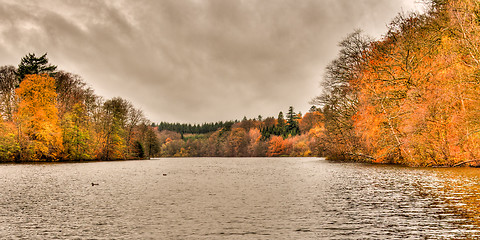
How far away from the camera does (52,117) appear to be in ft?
176

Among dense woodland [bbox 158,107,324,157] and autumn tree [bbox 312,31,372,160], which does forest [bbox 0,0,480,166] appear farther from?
dense woodland [bbox 158,107,324,157]

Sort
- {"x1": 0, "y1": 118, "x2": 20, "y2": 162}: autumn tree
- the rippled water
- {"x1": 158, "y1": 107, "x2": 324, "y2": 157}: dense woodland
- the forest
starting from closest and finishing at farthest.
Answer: the rippled water
the forest
{"x1": 0, "y1": 118, "x2": 20, "y2": 162}: autumn tree
{"x1": 158, "y1": 107, "x2": 324, "y2": 157}: dense woodland

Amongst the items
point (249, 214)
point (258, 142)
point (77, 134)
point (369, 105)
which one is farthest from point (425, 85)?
point (258, 142)

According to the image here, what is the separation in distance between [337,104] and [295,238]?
43.2 meters

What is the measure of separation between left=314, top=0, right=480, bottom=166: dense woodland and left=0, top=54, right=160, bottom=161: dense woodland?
44.7 meters

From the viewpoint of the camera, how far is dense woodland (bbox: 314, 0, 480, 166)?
78.6ft

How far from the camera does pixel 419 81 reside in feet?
102

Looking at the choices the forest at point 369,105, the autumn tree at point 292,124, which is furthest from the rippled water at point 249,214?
the autumn tree at point 292,124

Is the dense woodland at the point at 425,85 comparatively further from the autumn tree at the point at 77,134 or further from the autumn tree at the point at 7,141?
the autumn tree at the point at 7,141

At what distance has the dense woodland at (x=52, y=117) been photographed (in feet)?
166

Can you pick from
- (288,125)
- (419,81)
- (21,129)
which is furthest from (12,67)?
(288,125)

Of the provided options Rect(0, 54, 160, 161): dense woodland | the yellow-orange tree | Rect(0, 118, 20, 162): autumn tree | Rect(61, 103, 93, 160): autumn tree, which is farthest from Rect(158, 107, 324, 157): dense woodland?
Rect(0, 118, 20, 162): autumn tree

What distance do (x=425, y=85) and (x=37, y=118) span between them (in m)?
52.0

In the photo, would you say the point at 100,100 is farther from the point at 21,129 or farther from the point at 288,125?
the point at 288,125
